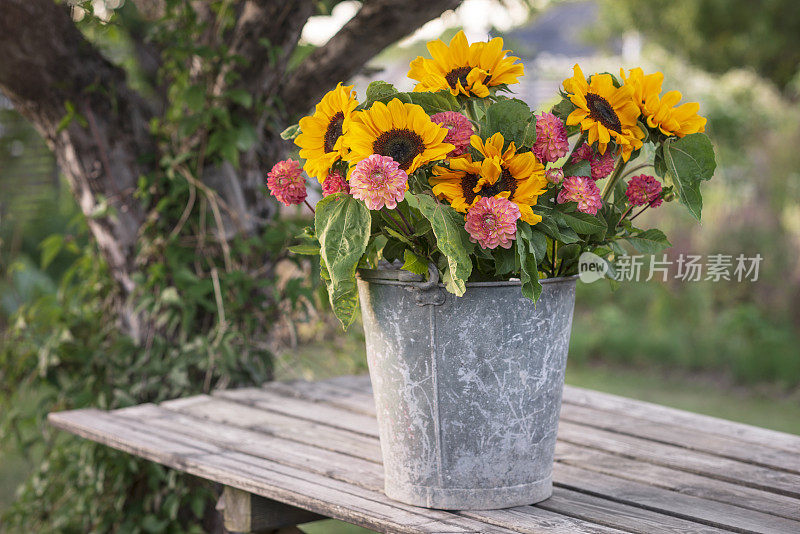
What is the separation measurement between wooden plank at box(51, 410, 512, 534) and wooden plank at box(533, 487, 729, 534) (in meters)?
0.16

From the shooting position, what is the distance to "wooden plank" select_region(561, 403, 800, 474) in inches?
70.5

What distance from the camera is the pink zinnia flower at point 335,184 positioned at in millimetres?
1423

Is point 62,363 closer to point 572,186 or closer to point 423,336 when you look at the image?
point 423,336

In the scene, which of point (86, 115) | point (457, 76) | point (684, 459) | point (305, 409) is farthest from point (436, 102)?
point (86, 115)

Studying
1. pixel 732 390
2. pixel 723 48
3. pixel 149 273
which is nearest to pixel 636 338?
pixel 732 390

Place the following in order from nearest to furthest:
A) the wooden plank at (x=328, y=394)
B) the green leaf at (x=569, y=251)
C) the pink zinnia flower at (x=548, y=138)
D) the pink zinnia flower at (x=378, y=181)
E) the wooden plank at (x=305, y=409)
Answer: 1. the pink zinnia flower at (x=378, y=181)
2. the pink zinnia flower at (x=548, y=138)
3. the green leaf at (x=569, y=251)
4. the wooden plank at (x=305, y=409)
5. the wooden plank at (x=328, y=394)

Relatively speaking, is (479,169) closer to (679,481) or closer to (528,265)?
(528,265)

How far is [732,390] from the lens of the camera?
15.9ft

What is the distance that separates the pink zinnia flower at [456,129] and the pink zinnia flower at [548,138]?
0.36 ft

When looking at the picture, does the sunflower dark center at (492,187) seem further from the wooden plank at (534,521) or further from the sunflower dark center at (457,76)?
the wooden plank at (534,521)

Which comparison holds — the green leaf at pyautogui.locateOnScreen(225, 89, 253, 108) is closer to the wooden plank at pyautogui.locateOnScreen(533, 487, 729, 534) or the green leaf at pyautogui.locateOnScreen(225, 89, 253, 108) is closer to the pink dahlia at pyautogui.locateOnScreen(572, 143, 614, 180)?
the pink dahlia at pyautogui.locateOnScreen(572, 143, 614, 180)

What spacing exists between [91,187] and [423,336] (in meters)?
1.53

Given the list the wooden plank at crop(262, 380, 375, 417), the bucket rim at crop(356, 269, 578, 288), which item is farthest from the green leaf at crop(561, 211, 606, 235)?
the wooden plank at crop(262, 380, 375, 417)

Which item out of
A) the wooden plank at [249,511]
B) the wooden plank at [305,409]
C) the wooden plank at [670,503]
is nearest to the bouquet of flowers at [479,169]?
the wooden plank at [670,503]
